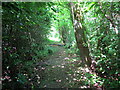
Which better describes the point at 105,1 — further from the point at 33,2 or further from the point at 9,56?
the point at 9,56

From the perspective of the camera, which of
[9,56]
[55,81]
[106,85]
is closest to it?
[9,56]

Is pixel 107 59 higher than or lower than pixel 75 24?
lower

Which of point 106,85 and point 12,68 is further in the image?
point 106,85

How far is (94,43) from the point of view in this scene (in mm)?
4039

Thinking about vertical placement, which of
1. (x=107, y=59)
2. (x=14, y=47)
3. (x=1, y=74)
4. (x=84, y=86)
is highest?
(x=14, y=47)

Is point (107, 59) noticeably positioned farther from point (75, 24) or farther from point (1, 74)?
point (1, 74)

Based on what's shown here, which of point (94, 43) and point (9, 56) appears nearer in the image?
point (9, 56)

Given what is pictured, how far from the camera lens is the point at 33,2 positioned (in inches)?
66.4

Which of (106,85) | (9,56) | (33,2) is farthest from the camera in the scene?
(106,85)

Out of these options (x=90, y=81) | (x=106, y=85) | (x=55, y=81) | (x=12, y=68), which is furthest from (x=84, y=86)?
(x=12, y=68)

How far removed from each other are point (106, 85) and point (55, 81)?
192cm

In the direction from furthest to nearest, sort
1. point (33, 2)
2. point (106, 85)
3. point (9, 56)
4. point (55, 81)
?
point (55, 81), point (106, 85), point (9, 56), point (33, 2)

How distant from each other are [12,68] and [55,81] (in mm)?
1814

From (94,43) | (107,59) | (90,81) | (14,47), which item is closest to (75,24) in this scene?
(94,43)
